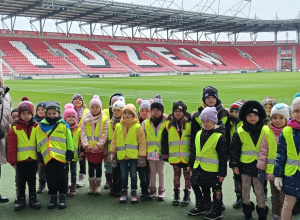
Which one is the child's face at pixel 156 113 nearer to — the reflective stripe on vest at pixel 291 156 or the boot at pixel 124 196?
the boot at pixel 124 196

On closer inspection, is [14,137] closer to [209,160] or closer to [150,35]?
[209,160]

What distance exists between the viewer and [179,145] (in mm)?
4551

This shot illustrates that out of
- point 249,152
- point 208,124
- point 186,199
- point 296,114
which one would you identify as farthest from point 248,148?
point 186,199

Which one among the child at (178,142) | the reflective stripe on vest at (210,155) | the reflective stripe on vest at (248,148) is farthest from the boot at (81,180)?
the reflective stripe on vest at (248,148)

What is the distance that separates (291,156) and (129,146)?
2.26 meters

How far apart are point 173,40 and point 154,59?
41.4 feet

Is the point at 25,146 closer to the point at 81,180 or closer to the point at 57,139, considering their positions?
the point at 57,139

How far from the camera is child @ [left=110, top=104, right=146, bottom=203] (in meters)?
4.70

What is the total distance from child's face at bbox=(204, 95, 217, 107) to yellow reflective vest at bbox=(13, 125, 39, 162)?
2.54m

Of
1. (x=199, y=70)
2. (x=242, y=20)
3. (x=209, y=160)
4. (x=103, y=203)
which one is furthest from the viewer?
(x=242, y=20)

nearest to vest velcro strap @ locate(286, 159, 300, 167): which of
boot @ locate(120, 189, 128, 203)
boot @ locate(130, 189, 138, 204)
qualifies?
boot @ locate(130, 189, 138, 204)

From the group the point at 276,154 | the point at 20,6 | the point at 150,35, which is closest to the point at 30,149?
the point at 276,154

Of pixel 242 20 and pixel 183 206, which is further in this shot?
pixel 242 20

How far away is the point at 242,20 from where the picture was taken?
59375 mm
